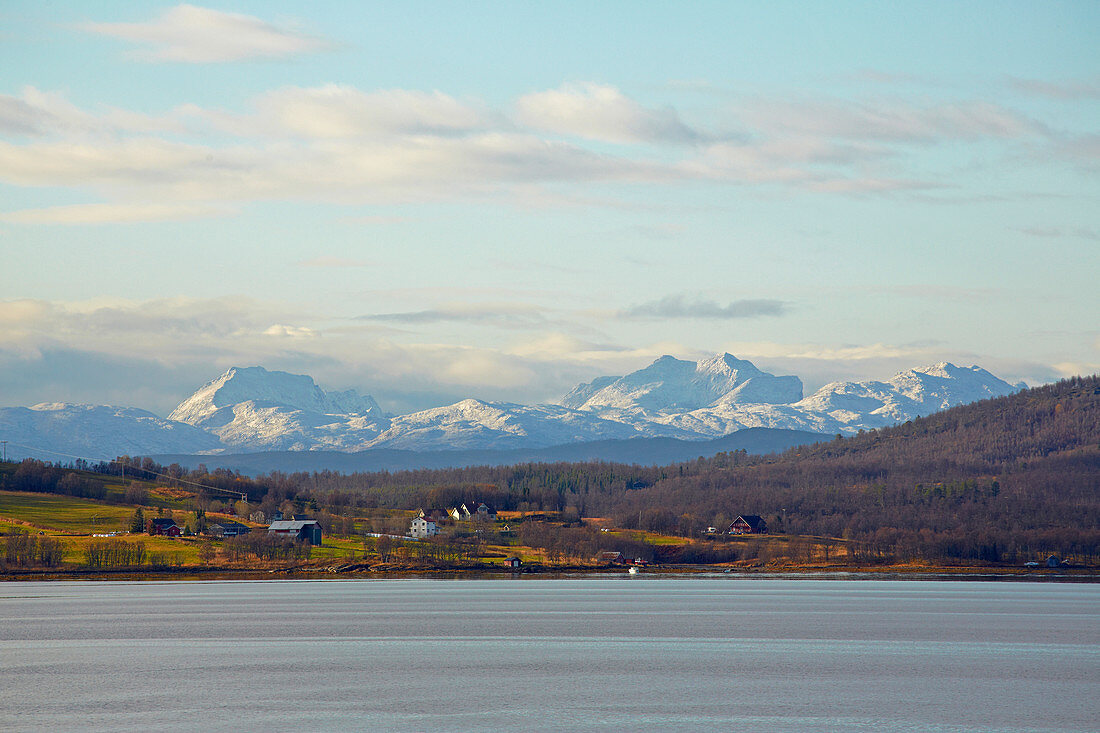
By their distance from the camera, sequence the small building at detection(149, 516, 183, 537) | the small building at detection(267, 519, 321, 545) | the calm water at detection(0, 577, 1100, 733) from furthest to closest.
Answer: the small building at detection(267, 519, 321, 545) → the small building at detection(149, 516, 183, 537) → the calm water at detection(0, 577, 1100, 733)

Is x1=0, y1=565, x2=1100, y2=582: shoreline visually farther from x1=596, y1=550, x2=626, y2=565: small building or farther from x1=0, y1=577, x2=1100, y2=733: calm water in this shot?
x1=0, y1=577, x2=1100, y2=733: calm water

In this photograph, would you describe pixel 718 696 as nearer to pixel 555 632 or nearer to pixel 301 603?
pixel 555 632

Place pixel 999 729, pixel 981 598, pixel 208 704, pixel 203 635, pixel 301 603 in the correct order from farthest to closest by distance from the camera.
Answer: pixel 981 598 → pixel 301 603 → pixel 203 635 → pixel 208 704 → pixel 999 729

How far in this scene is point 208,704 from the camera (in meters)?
50.8

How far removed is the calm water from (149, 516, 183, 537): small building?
256 ft

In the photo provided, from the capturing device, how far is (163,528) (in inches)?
7648

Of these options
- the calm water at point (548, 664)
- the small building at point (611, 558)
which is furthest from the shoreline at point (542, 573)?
the calm water at point (548, 664)

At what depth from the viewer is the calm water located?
158ft

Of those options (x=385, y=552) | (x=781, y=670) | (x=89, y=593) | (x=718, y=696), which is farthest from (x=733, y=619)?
(x=385, y=552)

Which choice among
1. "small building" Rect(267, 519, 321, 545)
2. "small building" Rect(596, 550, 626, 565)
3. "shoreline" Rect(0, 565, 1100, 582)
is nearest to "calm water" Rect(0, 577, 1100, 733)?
"shoreline" Rect(0, 565, 1100, 582)

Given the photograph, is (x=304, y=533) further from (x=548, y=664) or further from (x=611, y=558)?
(x=548, y=664)

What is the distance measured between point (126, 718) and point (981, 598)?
96.9 m

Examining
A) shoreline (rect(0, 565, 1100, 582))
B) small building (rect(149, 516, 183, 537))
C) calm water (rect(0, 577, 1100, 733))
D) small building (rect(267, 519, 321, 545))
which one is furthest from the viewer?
small building (rect(267, 519, 321, 545))

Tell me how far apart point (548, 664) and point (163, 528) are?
146242 millimetres
